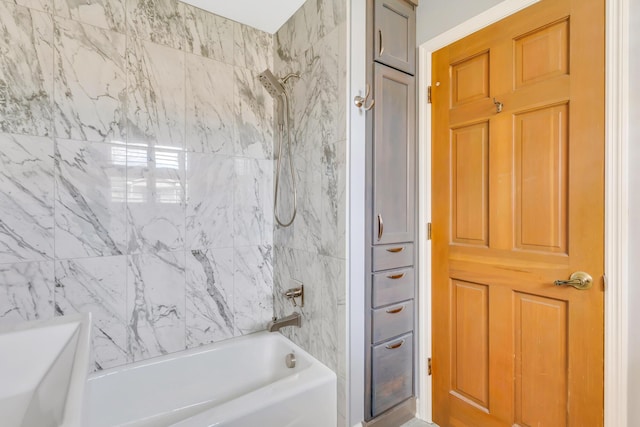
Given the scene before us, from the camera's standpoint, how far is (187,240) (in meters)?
1.86

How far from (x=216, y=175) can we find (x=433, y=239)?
55.8 inches

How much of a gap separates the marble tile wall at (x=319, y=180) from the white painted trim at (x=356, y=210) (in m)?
0.03

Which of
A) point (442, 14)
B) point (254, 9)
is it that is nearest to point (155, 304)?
point (254, 9)

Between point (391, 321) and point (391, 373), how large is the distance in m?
0.30

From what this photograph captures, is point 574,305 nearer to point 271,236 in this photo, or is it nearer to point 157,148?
point 271,236

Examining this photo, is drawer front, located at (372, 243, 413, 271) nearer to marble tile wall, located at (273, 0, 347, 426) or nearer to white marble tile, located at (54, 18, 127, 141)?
marble tile wall, located at (273, 0, 347, 426)

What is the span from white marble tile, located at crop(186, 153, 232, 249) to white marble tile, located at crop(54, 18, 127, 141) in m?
0.44

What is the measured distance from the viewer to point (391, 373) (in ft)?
5.75

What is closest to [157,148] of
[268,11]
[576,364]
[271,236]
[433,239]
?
[271,236]

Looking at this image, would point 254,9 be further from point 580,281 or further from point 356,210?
point 580,281

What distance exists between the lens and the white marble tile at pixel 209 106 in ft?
6.12

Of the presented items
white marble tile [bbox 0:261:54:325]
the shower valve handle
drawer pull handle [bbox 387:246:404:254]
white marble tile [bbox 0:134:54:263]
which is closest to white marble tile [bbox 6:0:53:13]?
white marble tile [bbox 0:134:54:263]

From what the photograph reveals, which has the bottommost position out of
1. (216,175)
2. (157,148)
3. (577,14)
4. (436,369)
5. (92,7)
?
(436,369)

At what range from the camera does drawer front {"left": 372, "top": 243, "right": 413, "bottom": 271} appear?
66.8 inches
